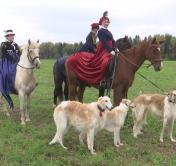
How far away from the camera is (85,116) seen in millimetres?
9242

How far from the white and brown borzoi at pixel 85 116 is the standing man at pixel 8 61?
3846 millimetres

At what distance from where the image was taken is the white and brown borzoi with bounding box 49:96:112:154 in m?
9.24

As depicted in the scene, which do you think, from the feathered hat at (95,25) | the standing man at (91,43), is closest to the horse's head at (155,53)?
the feathered hat at (95,25)

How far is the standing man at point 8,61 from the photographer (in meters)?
13.0

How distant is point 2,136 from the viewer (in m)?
10.6

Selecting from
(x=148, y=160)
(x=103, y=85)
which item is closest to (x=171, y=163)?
(x=148, y=160)

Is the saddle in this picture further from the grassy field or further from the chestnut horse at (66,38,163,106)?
the grassy field

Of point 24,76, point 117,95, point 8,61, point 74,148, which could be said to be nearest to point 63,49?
point 8,61

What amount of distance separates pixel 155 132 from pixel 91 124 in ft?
9.58

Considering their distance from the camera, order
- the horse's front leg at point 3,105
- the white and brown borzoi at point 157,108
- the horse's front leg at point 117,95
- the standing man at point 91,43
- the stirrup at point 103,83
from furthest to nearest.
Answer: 1. the horse's front leg at point 3,105
2. the standing man at point 91,43
3. the stirrup at point 103,83
4. the horse's front leg at point 117,95
5. the white and brown borzoi at point 157,108

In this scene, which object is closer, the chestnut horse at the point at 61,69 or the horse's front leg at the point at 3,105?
the horse's front leg at the point at 3,105

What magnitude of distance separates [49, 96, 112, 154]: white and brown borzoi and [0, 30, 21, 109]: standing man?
385 cm

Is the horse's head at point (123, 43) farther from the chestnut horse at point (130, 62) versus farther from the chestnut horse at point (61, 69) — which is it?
the chestnut horse at point (130, 62)

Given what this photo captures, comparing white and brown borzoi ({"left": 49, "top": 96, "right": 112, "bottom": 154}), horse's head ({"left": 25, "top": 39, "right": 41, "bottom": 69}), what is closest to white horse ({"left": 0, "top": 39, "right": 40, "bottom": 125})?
horse's head ({"left": 25, "top": 39, "right": 41, "bottom": 69})
